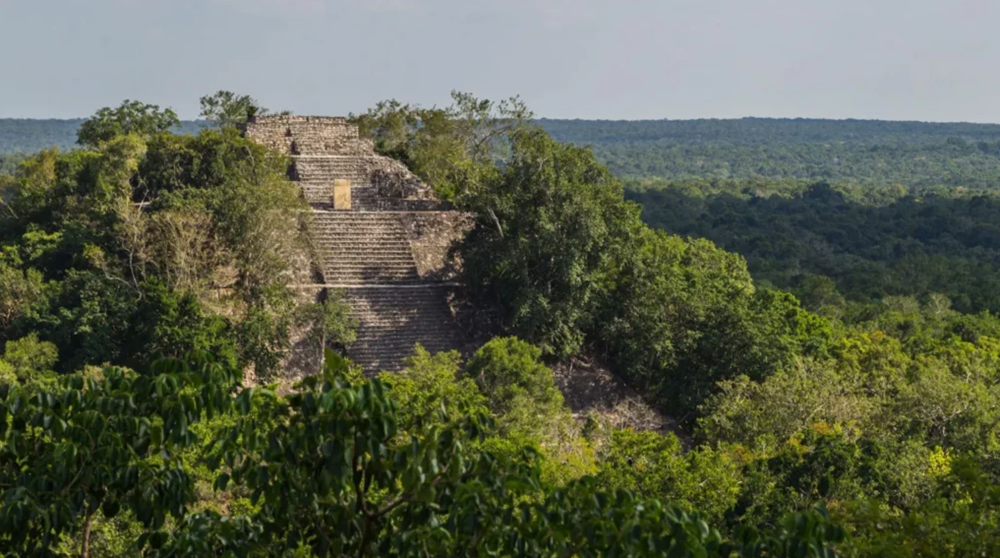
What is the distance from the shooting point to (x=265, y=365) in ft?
56.3

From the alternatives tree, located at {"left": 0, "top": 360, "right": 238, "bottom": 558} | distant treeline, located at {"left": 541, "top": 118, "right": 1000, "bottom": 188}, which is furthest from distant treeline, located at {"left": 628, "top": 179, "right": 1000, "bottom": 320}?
distant treeline, located at {"left": 541, "top": 118, "right": 1000, "bottom": 188}

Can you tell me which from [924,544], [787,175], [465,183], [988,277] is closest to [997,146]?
[787,175]

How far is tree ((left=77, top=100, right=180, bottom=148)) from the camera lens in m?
26.7

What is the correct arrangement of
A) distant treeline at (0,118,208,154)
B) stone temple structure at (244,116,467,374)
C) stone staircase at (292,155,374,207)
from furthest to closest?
distant treeline at (0,118,208,154) → stone staircase at (292,155,374,207) → stone temple structure at (244,116,467,374)

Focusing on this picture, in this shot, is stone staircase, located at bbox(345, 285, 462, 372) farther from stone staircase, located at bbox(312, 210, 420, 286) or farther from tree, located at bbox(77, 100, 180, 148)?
tree, located at bbox(77, 100, 180, 148)

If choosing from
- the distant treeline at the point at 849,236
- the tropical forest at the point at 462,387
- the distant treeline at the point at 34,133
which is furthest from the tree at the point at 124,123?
the distant treeline at the point at 34,133

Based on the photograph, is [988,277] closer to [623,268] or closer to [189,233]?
[623,268]

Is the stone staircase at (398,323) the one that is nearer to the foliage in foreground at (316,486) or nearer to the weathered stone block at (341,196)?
the weathered stone block at (341,196)

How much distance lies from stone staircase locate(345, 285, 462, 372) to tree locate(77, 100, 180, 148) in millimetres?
9460

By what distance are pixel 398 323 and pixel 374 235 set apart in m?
2.16

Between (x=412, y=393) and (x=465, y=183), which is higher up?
(x=465, y=183)

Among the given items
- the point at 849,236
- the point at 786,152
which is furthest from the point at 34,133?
the point at 849,236

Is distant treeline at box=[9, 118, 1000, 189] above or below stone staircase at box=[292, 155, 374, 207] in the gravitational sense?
below

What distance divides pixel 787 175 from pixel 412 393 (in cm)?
12065
